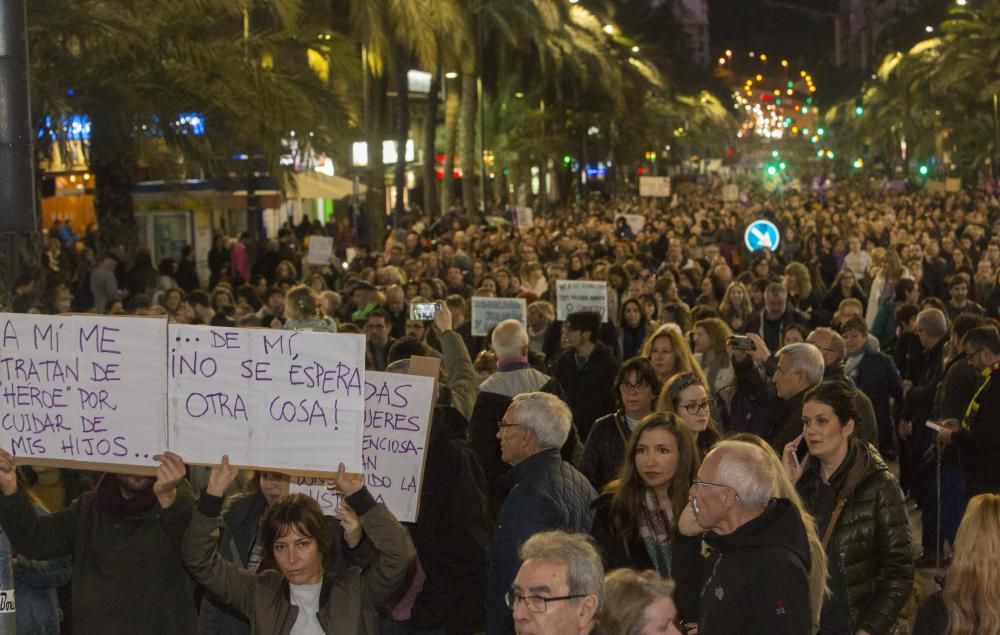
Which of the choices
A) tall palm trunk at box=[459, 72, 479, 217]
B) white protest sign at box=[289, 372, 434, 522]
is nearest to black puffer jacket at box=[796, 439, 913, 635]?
white protest sign at box=[289, 372, 434, 522]

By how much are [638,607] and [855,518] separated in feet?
7.26

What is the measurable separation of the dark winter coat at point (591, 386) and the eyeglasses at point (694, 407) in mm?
3150

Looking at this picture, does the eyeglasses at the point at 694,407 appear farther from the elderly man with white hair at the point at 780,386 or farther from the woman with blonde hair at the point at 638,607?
the woman with blonde hair at the point at 638,607

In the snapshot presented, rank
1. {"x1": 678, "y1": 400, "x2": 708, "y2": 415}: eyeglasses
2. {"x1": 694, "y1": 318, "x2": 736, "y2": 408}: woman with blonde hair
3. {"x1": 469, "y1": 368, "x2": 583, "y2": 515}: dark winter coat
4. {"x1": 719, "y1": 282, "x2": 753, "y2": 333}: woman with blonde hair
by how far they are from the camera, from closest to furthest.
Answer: {"x1": 678, "y1": 400, "x2": 708, "y2": 415}: eyeglasses
{"x1": 469, "y1": 368, "x2": 583, "y2": 515}: dark winter coat
{"x1": 694, "y1": 318, "x2": 736, "y2": 408}: woman with blonde hair
{"x1": 719, "y1": 282, "x2": 753, "y2": 333}: woman with blonde hair

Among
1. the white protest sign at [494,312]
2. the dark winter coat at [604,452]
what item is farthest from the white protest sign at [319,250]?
the dark winter coat at [604,452]

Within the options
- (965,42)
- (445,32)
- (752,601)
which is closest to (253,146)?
(445,32)

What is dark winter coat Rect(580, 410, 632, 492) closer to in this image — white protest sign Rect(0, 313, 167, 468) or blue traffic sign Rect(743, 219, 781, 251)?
white protest sign Rect(0, 313, 167, 468)

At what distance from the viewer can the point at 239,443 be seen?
19.1 ft

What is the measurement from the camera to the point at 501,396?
905cm

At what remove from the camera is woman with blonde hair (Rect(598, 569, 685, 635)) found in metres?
4.25

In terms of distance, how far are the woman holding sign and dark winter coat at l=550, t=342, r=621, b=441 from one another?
214 inches

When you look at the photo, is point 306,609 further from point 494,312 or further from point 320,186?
point 320,186

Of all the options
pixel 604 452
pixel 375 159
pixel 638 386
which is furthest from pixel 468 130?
pixel 604 452

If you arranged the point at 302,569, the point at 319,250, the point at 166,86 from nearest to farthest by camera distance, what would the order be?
the point at 302,569, the point at 166,86, the point at 319,250
